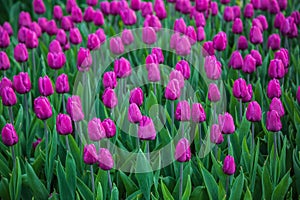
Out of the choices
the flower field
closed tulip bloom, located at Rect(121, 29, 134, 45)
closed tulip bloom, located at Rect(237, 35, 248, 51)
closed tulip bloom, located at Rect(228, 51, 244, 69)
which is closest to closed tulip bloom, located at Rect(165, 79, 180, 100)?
the flower field

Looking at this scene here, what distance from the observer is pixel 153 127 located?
7.65 ft

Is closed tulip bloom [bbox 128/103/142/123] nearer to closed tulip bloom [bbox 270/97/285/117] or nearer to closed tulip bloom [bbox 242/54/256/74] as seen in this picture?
closed tulip bloom [bbox 270/97/285/117]

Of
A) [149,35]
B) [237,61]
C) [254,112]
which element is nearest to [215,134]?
[254,112]

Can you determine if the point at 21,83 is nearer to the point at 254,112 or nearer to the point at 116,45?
the point at 116,45

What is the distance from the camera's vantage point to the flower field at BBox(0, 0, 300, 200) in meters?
2.41

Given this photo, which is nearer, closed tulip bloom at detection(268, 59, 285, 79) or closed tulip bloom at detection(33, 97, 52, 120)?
closed tulip bloom at detection(33, 97, 52, 120)

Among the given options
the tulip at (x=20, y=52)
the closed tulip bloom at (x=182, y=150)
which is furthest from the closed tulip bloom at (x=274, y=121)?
the tulip at (x=20, y=52)

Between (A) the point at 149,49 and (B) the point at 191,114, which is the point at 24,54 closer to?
(A) the point at 149,49

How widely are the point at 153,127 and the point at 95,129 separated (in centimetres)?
24

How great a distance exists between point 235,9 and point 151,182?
1986mm

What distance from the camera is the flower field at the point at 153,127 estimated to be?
2.41m

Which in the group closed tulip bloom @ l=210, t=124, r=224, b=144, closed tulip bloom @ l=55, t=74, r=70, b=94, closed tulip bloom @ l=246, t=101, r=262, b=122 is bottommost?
closed tulip bloom @ l=210, t=124, r=224, b=144

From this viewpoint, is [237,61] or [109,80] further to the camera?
[237,61]

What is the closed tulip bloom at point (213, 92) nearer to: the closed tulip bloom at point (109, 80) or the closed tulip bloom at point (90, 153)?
the closed tulip bloom at point (109, 80)
